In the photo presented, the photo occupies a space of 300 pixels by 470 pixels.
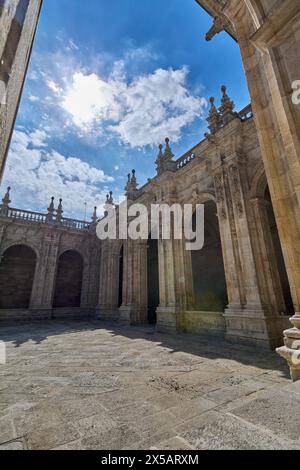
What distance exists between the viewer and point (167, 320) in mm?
10328

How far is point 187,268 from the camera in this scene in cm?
1100

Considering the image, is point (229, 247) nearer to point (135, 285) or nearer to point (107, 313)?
point (135, 285)

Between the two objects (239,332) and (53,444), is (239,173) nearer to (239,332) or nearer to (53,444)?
(239,332)

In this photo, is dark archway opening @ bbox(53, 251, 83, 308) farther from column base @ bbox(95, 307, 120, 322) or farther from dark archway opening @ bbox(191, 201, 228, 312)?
dark archway opening @ bbox(191, 201, 228, 312)

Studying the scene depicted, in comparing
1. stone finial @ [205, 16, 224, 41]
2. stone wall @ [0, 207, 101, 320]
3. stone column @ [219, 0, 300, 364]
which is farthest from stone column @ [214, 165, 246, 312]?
stone wall @ [0, 207, 101, 320]

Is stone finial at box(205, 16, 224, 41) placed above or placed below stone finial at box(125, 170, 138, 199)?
below

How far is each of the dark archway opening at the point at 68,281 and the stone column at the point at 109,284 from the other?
4.05m

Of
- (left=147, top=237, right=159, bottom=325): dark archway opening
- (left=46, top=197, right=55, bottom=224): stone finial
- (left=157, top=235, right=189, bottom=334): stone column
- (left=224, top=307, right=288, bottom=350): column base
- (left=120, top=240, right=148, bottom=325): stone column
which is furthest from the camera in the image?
(left=46, top=197, right=55, bottom=224): stone finial

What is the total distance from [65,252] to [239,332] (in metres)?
17.9

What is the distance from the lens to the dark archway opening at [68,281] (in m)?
19.9

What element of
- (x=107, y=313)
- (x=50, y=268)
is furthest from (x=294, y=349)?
(x=50, y=268)

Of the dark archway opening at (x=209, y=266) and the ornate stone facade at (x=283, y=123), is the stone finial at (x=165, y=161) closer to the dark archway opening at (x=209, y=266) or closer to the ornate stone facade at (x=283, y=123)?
the dark archway opening at (x=209, y=266)

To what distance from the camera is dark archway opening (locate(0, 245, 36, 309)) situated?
17922 millimetres

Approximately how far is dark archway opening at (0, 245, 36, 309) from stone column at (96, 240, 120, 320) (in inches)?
252
